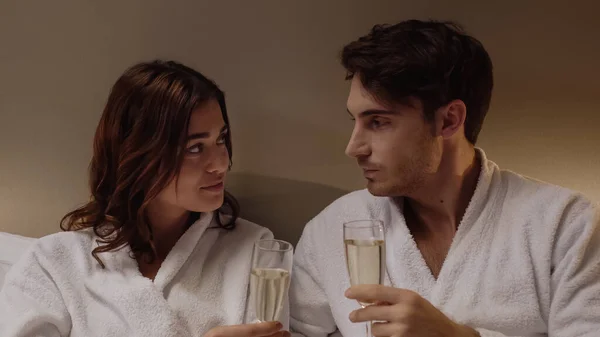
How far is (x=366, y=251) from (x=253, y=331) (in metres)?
0.29

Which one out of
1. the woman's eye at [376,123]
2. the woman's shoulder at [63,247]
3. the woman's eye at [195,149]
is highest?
the woman's eye at [376,123]

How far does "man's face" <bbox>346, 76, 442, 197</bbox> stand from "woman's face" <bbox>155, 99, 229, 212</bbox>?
331 mm

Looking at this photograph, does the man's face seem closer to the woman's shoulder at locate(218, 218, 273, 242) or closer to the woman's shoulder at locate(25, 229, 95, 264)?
the woman's shoulder at locate(218, 218, 273, 242)

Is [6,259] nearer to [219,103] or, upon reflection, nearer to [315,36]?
[219,103]

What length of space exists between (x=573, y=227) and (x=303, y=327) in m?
0.70

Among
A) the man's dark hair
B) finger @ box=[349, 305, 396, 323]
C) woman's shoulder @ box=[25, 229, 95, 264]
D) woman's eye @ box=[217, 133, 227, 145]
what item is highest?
the man's dark hair

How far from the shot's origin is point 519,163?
162cm

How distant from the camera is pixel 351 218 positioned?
59.4 inches

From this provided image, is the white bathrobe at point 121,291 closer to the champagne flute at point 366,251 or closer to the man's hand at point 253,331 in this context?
the man's hand at point 253,331

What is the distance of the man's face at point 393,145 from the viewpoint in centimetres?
134

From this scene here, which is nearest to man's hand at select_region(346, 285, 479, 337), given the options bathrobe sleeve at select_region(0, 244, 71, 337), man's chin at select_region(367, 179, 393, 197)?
man's chin at select_region(367, 179, 393, 197)

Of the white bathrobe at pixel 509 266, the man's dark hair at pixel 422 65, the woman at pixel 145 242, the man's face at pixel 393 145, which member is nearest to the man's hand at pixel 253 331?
the woman at pixel 145 242

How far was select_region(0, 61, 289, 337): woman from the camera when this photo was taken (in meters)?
1.37

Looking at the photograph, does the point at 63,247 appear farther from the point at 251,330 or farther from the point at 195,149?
the point at 251,330
